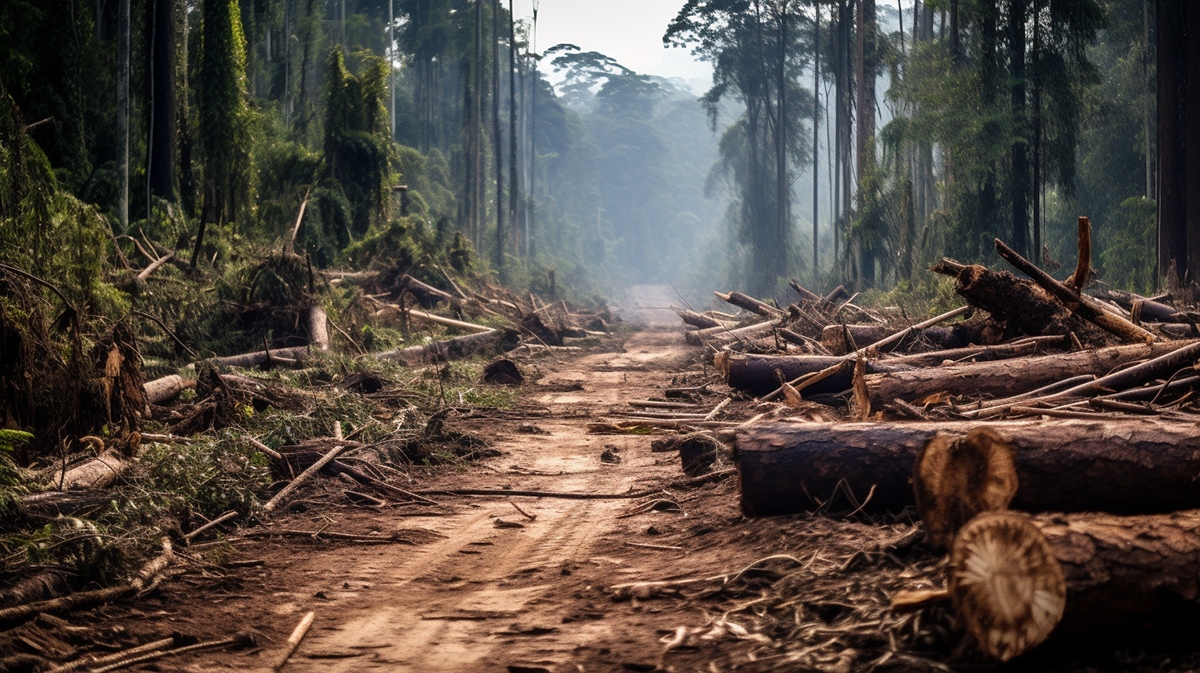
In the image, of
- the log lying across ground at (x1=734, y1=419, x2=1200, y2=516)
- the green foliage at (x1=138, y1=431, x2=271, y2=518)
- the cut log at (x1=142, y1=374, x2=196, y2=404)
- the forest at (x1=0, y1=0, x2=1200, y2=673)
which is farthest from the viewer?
the cut log at (x1=142, y1=374, x2=196, y2=404)

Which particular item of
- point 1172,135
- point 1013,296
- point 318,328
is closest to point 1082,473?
point 1013,296

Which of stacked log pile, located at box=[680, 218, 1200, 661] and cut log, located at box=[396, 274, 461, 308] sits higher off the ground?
cut log, located at box=[396, 274, 461, 308]

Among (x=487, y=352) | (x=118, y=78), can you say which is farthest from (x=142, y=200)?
(x=487, y=352)

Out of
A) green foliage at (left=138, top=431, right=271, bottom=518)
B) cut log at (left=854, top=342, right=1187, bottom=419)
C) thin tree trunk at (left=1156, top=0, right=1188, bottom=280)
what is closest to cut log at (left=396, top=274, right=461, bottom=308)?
green foliage at (left=138, top=431, right=271, bottom=518)

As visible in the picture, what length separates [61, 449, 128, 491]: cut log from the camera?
5406 mm

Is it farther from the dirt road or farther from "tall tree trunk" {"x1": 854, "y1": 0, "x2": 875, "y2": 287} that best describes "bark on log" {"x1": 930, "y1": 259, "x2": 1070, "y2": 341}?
"tall tree trunk" {"x1": 854, "y1": 0, "x2": 875, "y2": 287}

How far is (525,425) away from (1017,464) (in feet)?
20.5

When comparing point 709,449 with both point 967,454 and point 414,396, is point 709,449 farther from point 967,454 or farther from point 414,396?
point 414,396

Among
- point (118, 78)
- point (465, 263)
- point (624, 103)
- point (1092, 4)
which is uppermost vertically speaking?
point (624, 103)

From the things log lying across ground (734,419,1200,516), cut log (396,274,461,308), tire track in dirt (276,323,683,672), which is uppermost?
cut log (396,274,461,308)

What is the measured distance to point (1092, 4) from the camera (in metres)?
18.3

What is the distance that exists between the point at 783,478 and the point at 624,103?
308 ft

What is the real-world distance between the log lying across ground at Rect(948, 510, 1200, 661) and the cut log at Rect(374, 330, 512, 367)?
10792 mm

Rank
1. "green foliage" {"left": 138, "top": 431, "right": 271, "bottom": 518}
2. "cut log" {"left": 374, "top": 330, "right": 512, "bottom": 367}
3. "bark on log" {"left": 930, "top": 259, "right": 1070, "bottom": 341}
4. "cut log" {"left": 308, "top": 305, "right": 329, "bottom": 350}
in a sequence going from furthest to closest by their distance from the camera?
"cut log" {"left": 374, "top": 330, "right": 512, "bottom": 367} → "cut log" {"left": 308, "top": 305, "right": 329, "bottom": 350} → "bark on log" {"left": 930, "top": 259, "right": 1070, "bottom": 341} → "green foliage" {"left": 138, "top": 431, "right": 271, "bottom": 518}
